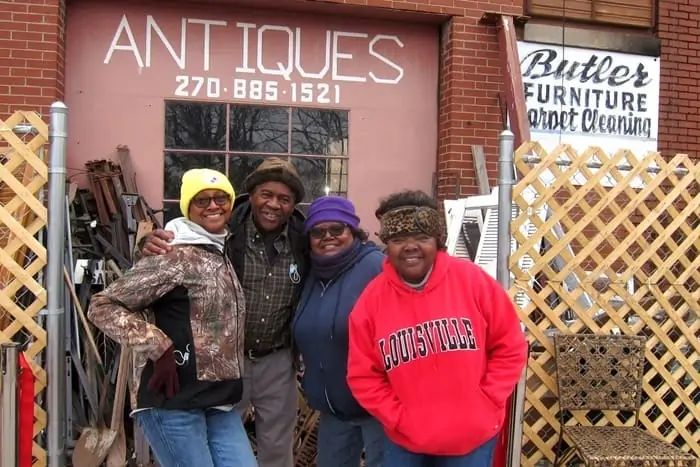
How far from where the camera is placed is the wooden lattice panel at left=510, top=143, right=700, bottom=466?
3.84m

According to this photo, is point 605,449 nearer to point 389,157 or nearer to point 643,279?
point 643,279

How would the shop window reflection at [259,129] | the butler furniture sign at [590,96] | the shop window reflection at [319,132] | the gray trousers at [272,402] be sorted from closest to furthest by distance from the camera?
the gray trousers at [272,402]
the shop window reflection at [259,129]
the shop window reflection at [319,132]
the butler furniture sign at [590,96]

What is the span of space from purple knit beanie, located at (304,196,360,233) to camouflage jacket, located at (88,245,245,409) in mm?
466

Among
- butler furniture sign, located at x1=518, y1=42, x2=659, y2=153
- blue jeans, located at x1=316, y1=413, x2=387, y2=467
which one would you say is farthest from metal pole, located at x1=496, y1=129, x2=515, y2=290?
butler furniture sign, located at x1=518, y1=42, x2=659, y2=153

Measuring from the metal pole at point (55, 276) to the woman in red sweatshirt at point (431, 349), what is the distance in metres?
1.67

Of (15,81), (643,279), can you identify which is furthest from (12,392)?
(643,279)

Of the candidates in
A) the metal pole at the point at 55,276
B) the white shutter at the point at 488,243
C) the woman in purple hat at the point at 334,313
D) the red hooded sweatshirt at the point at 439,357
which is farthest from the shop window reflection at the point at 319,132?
the red hooded sweatshirt at the point at 439,357

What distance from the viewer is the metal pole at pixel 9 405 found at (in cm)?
300

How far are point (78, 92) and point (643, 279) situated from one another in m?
4.41

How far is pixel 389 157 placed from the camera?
5.84 metres

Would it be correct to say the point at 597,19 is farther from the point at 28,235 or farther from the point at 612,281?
the point at 28,235

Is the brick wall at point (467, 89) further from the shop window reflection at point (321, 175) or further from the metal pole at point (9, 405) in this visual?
the metal pole at point (9, 405)

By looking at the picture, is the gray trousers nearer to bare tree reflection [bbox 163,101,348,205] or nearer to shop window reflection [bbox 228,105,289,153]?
bare tree reflection [bbox 163,101,348,205]

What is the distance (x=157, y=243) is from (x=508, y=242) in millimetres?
2009
